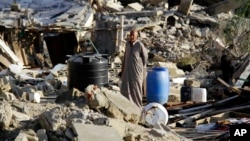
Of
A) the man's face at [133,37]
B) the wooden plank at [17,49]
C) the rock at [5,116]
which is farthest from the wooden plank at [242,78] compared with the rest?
the wooden plank at [17,49]

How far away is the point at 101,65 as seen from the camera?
9.45 metres

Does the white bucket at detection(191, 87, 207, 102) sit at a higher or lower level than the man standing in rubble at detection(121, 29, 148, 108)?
lower

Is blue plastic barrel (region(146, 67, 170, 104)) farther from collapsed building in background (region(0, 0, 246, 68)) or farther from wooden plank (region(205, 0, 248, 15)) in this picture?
wooden plank (region(205, 0, 248, 15))

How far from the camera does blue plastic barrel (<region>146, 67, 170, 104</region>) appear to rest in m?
9.41

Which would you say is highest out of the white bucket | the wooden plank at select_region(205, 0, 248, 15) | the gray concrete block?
the wooden plank at select_region(205, 0, 248, 15)

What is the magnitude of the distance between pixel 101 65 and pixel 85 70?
0.30m

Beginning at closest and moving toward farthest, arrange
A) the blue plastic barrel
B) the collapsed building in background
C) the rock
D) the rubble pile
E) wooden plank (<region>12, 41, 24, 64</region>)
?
the rubble pile < the rock < the blue plastic barrel < wooden plank (<region>12, 41, 24, 64</region>) < the collapsed building in background

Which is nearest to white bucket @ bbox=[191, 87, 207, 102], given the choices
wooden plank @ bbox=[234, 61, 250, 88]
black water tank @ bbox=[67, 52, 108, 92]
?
wooden plank @ bbox=[234, 61, 250, 88]

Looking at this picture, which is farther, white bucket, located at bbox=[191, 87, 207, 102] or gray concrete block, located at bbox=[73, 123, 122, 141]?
white bucket, located at bbox=[191, 87, 207, 102]

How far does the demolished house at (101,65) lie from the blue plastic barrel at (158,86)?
0.20m

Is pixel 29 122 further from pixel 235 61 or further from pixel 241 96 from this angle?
pixel 235 61

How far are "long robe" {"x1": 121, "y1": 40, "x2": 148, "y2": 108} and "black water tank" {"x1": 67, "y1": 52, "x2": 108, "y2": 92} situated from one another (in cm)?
75

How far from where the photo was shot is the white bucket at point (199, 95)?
31.4ft

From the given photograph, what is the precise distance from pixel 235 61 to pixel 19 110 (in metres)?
5.42
